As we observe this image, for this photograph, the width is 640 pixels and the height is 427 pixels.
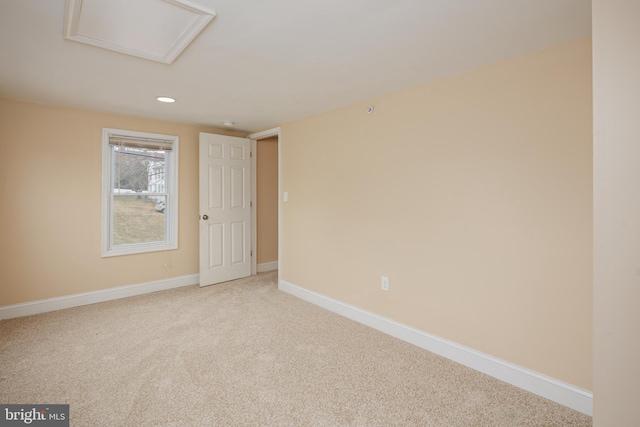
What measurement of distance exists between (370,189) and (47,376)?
289cm

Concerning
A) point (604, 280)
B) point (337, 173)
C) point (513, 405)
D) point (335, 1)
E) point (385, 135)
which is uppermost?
point (335, 1)

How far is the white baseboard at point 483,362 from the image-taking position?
6.33 feet

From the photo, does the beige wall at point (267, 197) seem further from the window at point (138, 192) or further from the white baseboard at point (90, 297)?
the window at point (138, 192)

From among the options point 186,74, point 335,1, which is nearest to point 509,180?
point 335,1

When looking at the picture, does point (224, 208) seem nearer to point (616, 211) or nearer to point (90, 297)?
point (90, 297)

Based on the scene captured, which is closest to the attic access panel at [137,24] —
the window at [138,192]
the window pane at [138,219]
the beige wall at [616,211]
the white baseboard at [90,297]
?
the beige wall at [616,211]

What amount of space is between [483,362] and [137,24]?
10.2ft

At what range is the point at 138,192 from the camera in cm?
407

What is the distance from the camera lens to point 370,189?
3129 millimetres

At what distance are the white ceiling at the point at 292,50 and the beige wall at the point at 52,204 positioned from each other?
0.32 meters

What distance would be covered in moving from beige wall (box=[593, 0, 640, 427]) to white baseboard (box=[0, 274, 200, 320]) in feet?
14.5

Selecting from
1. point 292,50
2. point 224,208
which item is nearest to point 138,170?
point 224,208

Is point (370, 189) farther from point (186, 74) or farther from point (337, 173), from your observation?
point (186, 74)

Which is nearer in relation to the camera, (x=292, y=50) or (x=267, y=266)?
(x=292, y=50)
